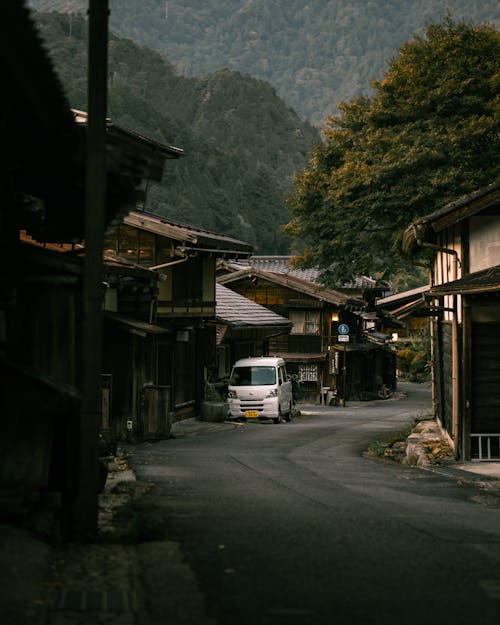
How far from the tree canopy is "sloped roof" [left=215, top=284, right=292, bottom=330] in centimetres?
489

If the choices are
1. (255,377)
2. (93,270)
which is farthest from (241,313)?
(93,270)

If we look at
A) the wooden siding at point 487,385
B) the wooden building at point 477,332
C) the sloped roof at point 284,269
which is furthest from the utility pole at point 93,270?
the sloped roof at point 284,269

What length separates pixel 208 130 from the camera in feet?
424

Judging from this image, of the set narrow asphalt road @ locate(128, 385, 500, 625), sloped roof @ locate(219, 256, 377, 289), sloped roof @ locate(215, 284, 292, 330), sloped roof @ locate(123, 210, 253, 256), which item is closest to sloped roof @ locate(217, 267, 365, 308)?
sloped roof @ locate(219, 256, 377, 289)

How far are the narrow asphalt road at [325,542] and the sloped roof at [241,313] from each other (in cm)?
1816

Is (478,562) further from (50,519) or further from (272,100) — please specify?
(272,100)

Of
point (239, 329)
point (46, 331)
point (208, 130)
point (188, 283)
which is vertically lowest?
point (46, 331)

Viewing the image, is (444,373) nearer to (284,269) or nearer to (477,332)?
(477,332)

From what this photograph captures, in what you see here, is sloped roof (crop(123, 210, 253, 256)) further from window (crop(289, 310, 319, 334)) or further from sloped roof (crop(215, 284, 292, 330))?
window (crop(289, 310, 319, 334))

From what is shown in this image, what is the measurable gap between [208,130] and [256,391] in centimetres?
10414

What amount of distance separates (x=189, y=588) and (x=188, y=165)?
90411 millimetres

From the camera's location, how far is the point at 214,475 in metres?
14.2

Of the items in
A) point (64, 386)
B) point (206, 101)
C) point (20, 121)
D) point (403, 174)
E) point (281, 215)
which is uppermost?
point (206, 101)

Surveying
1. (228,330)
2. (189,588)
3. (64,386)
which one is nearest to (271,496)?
(64,386)
